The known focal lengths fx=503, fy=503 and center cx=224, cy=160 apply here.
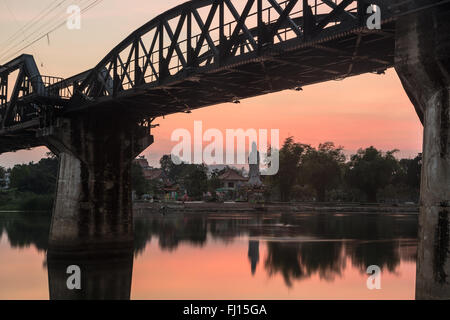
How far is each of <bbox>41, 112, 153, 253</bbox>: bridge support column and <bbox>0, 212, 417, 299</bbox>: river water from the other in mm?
2472

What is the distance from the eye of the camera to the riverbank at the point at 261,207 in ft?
369

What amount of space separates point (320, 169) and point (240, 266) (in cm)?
→ 8729

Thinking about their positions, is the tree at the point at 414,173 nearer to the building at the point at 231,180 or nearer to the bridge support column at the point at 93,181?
the building at the point at 231,180

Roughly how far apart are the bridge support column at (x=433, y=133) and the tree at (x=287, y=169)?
112 m

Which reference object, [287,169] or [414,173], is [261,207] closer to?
[287,169]

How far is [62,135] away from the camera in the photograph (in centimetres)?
4053

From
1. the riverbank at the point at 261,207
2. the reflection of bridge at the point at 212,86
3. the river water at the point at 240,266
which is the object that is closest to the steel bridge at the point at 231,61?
the reflection of bridge at the point at 212,86

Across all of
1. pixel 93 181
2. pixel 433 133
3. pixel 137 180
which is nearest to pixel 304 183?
pixel 137 180

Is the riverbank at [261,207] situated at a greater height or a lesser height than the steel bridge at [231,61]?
lesser

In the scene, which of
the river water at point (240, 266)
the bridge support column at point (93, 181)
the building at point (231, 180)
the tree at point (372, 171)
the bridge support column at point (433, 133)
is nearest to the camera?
the bridge support column at point (433, 133)

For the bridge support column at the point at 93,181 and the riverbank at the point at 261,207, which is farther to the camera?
the riverbank at the point at 261,207

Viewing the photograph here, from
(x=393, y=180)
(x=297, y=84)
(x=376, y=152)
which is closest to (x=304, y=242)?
(x=297, y=84)

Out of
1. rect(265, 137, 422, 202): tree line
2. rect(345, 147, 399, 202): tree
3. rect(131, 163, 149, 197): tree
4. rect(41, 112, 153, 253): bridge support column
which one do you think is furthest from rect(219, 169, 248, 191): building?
rect(41, 112, 153, 253): bridge support column
